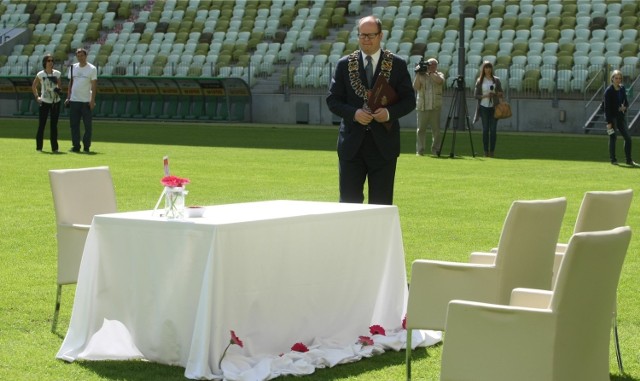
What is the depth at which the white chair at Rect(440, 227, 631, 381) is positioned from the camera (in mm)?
5641

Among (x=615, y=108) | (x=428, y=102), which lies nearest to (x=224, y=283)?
(x=615, y=108)

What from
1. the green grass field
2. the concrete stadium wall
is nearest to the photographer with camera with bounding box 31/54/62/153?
the green grass field

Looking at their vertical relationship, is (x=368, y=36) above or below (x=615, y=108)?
above

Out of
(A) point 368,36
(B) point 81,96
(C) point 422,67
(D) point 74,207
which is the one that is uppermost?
(A) point 368,36

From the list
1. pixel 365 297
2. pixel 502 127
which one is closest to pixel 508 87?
pixel 502 127

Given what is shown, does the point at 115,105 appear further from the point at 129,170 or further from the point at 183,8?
the point at 129,170

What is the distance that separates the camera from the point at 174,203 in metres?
7.74

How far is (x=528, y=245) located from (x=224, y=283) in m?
1.66

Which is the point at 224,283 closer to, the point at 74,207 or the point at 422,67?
the point at 74,207

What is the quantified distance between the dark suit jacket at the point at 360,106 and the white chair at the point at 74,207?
1802 millimetres

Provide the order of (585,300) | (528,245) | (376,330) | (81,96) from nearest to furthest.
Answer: (585,300), (528,245), (376,330), (81,96)

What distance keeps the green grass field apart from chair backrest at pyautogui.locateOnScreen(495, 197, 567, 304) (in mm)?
698

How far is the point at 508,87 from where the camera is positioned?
123 feet

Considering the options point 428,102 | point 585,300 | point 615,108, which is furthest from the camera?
point 428,102
